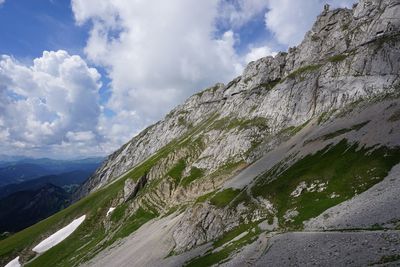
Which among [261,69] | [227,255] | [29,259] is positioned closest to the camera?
[227,255]

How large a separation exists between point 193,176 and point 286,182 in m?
61.4

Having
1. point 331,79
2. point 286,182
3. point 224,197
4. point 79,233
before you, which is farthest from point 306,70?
point 79,233

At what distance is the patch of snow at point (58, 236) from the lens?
154 meters

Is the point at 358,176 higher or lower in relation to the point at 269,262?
higher

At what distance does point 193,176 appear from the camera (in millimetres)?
137375

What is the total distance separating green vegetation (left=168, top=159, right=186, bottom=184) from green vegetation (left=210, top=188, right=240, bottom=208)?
53.9 metres

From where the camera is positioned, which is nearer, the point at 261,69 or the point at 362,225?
the point at 362,225

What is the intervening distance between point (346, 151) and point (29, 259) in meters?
132

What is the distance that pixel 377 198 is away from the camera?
52.8m

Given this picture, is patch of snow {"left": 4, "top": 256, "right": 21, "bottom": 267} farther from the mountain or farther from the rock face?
the rock face

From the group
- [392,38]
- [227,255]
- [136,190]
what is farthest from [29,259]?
[392,38]

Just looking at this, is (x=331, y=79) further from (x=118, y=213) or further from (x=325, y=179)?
(x=118, y=213)

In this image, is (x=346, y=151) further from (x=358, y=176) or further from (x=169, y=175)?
(x=169, y=175)

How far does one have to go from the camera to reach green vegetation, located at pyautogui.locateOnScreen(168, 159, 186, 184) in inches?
5884
